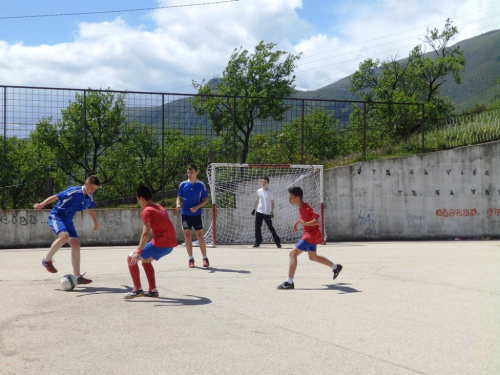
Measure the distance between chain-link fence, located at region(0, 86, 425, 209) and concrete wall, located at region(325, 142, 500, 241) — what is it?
1168 mm

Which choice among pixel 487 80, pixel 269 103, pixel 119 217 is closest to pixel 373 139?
pixel 269 103

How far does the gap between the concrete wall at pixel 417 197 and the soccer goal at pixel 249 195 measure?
51 cm

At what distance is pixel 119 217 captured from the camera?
15.9 meters

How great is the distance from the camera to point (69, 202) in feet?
27.7

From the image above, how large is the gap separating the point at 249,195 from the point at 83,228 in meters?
4.91

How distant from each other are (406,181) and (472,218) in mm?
2515

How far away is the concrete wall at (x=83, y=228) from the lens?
601 inches

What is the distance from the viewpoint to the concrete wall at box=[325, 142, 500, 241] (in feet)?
56.2

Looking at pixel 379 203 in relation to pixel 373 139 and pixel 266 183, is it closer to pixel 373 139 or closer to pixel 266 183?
pixel 373 139

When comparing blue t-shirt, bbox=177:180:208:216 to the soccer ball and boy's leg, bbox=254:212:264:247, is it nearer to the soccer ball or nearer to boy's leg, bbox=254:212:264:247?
the soccer ball

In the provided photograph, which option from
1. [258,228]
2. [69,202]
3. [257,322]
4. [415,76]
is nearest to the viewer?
[257,322]

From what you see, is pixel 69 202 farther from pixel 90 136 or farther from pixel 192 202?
pixel 90 136

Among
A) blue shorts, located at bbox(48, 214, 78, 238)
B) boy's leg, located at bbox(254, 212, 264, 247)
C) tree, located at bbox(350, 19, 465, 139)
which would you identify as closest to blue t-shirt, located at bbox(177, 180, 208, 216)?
blue shorts, located at bbox(48, 214, 78, 238)

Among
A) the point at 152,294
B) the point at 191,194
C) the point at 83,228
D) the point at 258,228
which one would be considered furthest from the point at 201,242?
the point at 83,228
